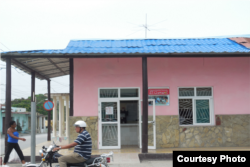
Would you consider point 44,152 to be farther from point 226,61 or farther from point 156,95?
point 226,61

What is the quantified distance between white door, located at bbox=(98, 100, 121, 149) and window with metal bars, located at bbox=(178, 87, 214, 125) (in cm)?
249

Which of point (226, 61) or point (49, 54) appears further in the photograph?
point (226, 61)

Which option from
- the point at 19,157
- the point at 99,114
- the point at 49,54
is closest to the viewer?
the point at 19,157

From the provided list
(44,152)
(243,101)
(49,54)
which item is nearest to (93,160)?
(44,152)

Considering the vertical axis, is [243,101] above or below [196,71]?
below

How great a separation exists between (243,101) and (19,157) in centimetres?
830

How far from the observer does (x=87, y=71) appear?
1125 cm

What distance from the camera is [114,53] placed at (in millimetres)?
9586

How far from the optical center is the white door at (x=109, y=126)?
436 inches

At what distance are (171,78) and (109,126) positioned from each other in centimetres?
300

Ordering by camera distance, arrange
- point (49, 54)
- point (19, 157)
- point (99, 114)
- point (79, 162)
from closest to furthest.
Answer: point (79, 162), point (19, 157), point (49, 54), point (99, 114)

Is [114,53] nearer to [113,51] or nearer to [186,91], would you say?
[113,51]

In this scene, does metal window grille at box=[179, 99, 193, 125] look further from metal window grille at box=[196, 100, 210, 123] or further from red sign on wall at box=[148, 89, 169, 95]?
red sign on wall at box=[148, 89, 169, 95]

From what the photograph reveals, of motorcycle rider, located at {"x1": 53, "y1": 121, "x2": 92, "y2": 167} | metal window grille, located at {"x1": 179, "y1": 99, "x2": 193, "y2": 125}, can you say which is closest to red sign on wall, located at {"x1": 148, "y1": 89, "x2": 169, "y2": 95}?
metal window grille, located at {"x1": 179, "y1": 99, "x2": 193, "y2": 125}
